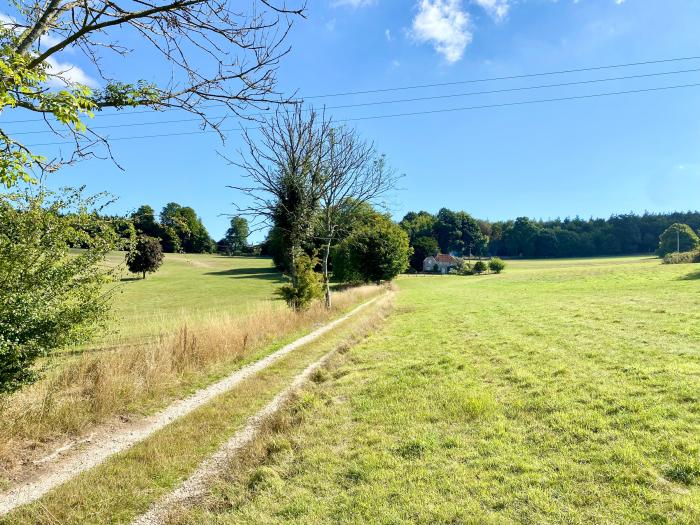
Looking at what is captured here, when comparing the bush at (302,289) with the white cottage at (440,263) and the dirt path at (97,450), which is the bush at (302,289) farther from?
the white cottage at (440,263)

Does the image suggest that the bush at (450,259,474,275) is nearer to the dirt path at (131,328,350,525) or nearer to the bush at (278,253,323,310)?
the bush at (278,253,323,310)

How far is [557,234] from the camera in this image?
116312 mm

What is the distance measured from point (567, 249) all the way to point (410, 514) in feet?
420

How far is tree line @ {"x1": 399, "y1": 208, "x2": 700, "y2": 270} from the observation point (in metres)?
107

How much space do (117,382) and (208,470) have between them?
3286 mm

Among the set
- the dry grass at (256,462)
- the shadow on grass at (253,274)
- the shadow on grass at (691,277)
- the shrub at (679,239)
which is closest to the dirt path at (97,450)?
the dry grass at (256,462)

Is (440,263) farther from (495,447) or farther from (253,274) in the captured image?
(495,447)

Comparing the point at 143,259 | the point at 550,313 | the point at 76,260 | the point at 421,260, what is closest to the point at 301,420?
the point at 76,260

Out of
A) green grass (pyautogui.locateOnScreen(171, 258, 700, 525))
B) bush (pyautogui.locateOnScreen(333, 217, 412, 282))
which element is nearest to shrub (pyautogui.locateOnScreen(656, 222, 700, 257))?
bush (pyautogui.locateOnScreen(333, 217, 412, 282))

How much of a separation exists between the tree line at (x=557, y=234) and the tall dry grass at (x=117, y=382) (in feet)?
308

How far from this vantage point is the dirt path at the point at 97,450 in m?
4.02

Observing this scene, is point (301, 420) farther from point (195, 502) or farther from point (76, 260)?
point (76, 260)

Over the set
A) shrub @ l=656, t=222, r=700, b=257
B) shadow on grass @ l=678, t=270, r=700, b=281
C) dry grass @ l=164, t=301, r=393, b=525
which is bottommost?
dry grass @ l=164, t=301, r=393, b=525

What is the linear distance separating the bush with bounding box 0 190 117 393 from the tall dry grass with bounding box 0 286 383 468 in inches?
21.0
